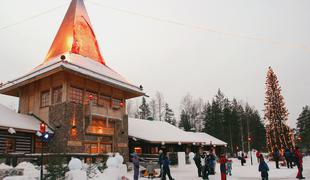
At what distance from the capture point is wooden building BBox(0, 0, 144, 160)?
20328 millimetres

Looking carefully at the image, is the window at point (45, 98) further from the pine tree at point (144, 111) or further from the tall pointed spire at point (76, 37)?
the pine tree at point (144, 111)

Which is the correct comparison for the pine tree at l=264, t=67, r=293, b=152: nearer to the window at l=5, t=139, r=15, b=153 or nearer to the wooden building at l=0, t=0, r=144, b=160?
the wooden building at l=0, t=0, r=144, b=160

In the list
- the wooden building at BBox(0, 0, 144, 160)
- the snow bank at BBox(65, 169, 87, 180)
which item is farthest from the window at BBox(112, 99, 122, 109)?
the snow bank at BBox(65, 169, 87, 180)

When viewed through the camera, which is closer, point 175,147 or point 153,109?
point 175,147


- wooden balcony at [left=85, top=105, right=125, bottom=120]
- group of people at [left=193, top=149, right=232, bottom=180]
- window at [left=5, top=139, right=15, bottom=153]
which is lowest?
group of people at [left=193, top=149, right=232, bottom=180]

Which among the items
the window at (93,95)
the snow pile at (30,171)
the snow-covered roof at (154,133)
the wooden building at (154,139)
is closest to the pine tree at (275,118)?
the wooden building at (154,139)

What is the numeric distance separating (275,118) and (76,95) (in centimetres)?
2648

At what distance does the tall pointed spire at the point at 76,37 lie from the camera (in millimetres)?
24480

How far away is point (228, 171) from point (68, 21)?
18.5m

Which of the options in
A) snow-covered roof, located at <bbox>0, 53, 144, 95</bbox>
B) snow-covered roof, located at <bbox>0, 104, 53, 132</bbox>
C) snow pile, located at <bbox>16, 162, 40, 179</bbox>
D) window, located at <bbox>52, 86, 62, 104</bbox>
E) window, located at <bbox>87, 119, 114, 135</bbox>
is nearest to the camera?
snow pile, located at <bbox>16, 162, 40, 179</bbox>

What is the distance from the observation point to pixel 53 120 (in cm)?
2081

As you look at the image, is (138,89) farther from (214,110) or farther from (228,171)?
(214,110)

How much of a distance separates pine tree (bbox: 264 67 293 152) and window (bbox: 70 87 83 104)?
25.5 metres

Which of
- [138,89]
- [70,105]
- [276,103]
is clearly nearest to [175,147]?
[138,89]
